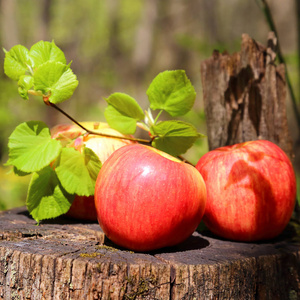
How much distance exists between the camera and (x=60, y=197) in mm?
1347

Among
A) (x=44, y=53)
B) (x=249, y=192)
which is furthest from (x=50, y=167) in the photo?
(x=249, y=192)

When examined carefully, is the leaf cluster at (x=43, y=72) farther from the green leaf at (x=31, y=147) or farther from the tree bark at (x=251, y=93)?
the tree bark at (x=251, y=93)

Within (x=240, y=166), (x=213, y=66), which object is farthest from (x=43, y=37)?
(x=240, y=166)

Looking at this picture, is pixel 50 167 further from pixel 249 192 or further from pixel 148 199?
pixel 249 192

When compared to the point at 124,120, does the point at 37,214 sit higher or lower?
lower

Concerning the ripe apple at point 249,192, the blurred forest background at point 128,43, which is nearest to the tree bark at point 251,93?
the ripe apple at point 249,192

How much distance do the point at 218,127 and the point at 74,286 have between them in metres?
1.08

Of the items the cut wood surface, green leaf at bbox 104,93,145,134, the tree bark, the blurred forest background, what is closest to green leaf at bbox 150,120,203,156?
green leaf at bbox 104,93,145,134

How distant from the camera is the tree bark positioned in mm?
1695

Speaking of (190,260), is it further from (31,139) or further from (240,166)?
(31,139)

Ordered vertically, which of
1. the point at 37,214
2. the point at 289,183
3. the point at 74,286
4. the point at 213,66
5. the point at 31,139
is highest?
the point at 213,66

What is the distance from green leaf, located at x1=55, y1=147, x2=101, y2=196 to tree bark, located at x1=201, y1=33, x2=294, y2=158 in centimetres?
76

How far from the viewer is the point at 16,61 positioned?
4.29 ft

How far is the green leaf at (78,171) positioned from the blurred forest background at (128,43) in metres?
2.16
